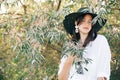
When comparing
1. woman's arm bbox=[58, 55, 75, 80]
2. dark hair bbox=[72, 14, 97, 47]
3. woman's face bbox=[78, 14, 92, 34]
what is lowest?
woman's arm bbox=[58, 55, 75, 80]

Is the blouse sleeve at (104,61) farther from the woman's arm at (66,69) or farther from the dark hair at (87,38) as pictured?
the woman's arm at (66,69)

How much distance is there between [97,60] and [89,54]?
78mm

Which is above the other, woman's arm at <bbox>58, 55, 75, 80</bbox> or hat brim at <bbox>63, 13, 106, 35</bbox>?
hat brim at <bbox>63, 13, 106, 35</bbox>

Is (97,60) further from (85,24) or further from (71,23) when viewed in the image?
(71,23)

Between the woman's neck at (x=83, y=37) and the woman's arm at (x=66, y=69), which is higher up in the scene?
the woman's neck at (x=83, y=37)

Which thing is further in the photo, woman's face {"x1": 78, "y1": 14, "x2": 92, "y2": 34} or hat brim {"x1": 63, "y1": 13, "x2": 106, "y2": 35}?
hat brim {"x1": 63, "y1": 13, "x2": 106, "y2": 35}

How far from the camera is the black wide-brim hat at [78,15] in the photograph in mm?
3162

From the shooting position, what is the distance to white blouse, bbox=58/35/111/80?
3.09m

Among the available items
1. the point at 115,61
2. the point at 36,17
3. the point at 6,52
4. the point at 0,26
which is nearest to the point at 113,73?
the point at 115,61

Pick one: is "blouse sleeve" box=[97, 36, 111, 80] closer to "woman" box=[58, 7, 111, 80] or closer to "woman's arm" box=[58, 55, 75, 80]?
"woman" box=[58, 7, 111, 80]

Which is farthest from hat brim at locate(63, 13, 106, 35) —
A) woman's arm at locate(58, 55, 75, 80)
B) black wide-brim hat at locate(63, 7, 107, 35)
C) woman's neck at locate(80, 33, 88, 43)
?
woman's arm at locate(58, 55, 75, 80)

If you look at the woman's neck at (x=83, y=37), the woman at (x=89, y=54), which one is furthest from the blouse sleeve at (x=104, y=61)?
the woman's neck at (x=83, y=37)

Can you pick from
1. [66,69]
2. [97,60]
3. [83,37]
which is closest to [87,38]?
[83,37]

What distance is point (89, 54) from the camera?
3127 mm
